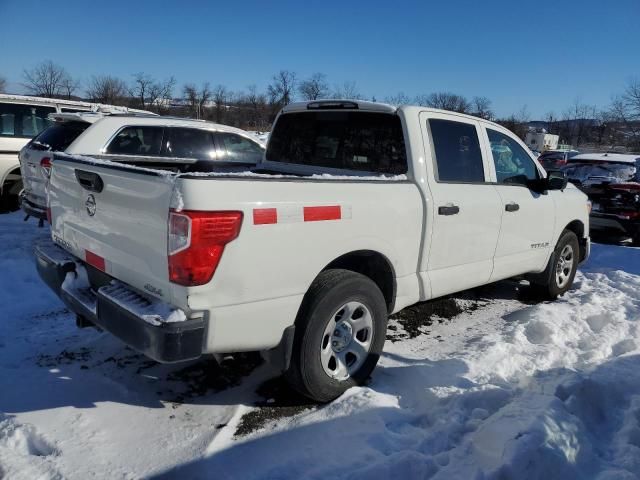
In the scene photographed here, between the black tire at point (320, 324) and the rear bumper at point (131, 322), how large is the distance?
66 cm

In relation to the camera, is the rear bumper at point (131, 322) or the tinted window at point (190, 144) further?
the tinted window at point (190, 144)

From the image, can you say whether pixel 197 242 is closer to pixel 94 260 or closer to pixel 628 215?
pixel 94 260

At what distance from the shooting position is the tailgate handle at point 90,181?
2984mm

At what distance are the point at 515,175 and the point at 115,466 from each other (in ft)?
13.3

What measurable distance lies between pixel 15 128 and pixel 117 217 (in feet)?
27.3

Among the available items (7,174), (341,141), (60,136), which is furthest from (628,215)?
(7,174)

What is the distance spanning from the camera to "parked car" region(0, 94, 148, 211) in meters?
9.34


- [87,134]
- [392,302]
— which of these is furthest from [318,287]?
[87,134]

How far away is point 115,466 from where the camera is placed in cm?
261

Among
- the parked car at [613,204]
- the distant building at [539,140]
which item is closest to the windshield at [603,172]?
the parked car at [613,204]

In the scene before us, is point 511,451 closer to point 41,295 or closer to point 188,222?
point 188,222

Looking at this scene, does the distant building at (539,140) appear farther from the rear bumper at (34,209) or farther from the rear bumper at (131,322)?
the rear bumper at (131,322)

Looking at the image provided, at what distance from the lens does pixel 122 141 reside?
6.89 metres

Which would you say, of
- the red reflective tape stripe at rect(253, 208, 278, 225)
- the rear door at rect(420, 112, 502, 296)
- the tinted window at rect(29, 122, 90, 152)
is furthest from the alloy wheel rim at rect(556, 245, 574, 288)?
the tinted window at rect(29, 122, 90, 152)
